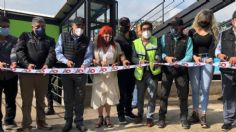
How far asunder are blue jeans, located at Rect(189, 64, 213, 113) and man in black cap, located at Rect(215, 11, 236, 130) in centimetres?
29

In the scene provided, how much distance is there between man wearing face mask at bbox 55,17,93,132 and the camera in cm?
657

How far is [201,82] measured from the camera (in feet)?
22.3

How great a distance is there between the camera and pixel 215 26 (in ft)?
22.0

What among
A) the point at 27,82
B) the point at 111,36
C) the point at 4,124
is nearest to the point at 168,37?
the point at 111,36

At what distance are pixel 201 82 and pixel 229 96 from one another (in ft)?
1.85

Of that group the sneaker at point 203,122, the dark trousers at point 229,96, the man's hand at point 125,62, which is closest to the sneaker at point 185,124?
the sneaker at point 203,122

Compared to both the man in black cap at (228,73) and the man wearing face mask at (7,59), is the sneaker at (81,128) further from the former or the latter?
the man in black cap at (228,73)

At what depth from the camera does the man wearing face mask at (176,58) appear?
21.9 feet

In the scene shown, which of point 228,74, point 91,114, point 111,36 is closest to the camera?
point 228,74

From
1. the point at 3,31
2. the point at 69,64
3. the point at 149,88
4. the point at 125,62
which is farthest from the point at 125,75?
the point at 3,31

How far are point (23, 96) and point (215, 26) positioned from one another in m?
3.48

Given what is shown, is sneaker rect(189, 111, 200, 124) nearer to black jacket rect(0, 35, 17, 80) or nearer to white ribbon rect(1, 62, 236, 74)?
white ribbon rect(1, 62, 236, 74)

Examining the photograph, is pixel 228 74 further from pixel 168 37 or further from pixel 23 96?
pixel 23 96

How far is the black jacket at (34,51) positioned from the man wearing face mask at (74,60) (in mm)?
170
